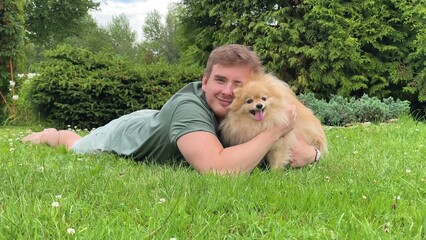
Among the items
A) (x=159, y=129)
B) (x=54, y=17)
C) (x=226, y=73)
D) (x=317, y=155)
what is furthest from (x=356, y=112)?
(x=54, y=17)

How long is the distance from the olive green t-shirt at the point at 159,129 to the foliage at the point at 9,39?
540cm

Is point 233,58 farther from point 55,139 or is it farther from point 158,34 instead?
point 158,34

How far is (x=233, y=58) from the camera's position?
10.1 feet

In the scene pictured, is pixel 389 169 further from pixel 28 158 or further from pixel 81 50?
pixel 81 50

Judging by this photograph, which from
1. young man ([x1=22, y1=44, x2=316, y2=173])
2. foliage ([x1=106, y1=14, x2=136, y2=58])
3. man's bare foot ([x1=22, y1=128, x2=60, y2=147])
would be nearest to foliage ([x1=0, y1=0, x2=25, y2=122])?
man's bare foot ([x1=22, y1=128, x2=60, y2=147])

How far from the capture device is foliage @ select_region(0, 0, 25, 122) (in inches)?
331

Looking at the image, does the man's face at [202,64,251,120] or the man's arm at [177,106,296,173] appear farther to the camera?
the man's face at [202,64,251,120]

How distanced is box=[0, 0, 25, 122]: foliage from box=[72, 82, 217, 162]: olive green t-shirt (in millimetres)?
5395

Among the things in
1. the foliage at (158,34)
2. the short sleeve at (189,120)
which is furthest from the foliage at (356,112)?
the foliage at (158,34)

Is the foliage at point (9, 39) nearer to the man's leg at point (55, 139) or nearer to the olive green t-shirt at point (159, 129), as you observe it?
the man's leg at point (55, 139)

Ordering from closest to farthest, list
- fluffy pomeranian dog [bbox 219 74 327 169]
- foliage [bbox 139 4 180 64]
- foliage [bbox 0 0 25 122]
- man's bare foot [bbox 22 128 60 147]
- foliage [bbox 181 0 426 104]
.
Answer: fluffy pomeranian dog [bbox 219 74 327 169] → man's bare foot [bbox 22 128 60 147] → foliage [bbox 181 0 426 104] → foliage [bbox 0 0 25 122] → foliage [bbox 139 4 180 64]

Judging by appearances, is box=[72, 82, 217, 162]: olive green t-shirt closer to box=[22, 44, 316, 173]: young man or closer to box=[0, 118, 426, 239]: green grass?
box=[22, 44, 316, 173]: young man

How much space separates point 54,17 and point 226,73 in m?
27.7

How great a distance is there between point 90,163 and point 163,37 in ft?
141
